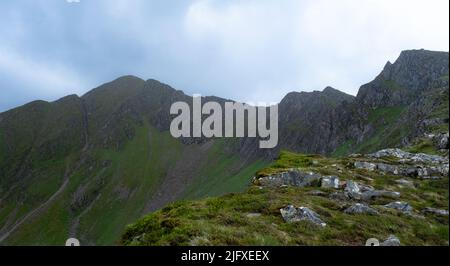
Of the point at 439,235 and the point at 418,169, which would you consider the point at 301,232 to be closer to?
the point at 439,235

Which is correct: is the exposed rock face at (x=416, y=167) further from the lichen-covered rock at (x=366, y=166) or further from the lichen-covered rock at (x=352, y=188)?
the lichen-covered rock at (x=352, y=188)

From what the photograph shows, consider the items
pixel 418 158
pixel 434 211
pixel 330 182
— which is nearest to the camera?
pixel 434 211

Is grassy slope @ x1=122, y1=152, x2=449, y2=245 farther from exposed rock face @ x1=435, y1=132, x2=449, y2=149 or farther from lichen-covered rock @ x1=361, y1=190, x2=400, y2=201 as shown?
exposed rock face @ x1=435, y1=132, x2=449, y2=149

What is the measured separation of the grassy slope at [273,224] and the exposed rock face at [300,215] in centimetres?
32

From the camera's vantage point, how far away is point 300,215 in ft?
58.4

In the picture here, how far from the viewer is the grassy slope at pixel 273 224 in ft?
46.7

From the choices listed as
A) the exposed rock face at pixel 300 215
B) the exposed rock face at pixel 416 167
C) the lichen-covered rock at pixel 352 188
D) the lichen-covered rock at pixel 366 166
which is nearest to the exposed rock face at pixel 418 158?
the exposed rock face at pixel 416 167

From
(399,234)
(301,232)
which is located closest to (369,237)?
(399,234)

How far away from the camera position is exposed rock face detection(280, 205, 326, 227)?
1722 cm

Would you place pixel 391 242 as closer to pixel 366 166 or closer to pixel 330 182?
pixel 330 182

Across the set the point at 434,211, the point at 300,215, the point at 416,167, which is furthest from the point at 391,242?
the point at 416,167

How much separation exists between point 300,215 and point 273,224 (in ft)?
5.75
